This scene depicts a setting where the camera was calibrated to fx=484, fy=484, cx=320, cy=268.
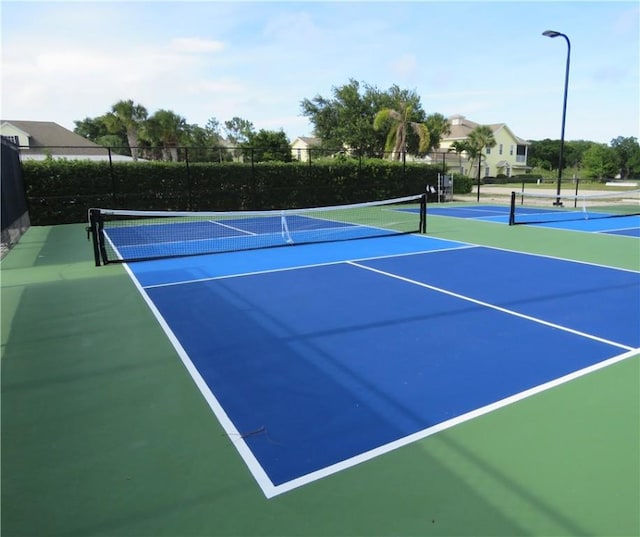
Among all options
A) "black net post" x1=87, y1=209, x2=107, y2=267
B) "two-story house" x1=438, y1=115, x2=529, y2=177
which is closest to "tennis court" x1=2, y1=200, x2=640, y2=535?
"black net post" x1=87, y1=209, x2=107, y2=267

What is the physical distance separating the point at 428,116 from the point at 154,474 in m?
50.3

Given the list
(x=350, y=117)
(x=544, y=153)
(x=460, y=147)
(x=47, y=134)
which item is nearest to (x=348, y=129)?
(x=350, y=117)

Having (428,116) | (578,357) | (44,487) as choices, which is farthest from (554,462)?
(428,116)

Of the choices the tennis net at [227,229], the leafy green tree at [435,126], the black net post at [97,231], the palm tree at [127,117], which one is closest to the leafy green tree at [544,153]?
the leafy green tree at [435,126]

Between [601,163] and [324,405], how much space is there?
6714 cm

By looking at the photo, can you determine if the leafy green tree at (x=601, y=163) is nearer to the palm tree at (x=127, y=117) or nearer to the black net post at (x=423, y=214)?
the palm tree at (x=127, y=117)

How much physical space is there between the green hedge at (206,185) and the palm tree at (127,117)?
27.5 meters

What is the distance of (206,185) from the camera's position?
61.2 ft

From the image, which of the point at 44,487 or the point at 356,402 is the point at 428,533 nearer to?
the point at 356,402

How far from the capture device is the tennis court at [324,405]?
261 centimetres

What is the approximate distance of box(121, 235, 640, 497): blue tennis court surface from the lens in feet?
11.2

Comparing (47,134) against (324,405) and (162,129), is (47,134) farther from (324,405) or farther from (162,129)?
(324,405)

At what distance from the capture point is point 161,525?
2512 mm

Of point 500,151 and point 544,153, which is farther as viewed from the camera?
point 544,153
